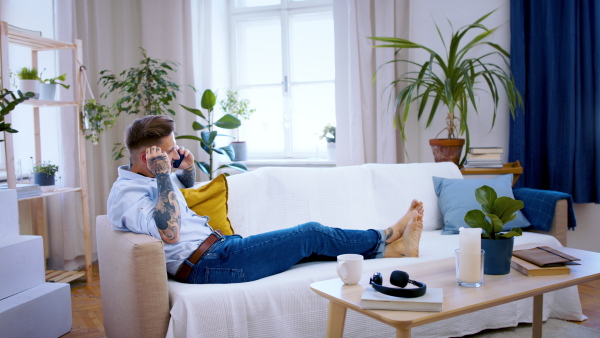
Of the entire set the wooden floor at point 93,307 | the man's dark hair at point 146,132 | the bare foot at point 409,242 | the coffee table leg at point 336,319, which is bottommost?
the wooden floor at point 93,307

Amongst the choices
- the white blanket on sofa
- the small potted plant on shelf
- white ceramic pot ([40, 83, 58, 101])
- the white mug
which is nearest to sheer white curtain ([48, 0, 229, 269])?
the small potted plant on shelf

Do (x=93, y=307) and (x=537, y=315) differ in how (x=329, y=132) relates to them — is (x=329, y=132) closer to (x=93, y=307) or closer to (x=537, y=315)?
(x=93, y=307)

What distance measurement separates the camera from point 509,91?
319 centimetres

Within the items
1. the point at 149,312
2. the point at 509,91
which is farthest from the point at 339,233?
the point at 509,91

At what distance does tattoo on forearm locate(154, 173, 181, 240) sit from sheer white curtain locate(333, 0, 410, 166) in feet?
7.29

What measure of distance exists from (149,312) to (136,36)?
10.2ft

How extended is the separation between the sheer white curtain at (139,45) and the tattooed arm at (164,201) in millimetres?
2242

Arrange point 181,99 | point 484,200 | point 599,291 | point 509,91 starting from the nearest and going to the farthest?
point 484,200 < point 599,291 < point 509,91 < point 181,99

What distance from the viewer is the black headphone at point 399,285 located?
52.8 inches

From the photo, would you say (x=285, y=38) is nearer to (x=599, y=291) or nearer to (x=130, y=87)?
(x=130, y=87)

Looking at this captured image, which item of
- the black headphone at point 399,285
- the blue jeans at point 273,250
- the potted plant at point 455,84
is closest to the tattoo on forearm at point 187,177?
the blue jeans at point 273,250

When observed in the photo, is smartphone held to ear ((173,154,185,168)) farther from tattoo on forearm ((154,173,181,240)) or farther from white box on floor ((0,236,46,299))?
white box on floor ((0,236,46,299))

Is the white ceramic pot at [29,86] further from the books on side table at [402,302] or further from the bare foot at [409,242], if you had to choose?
the books on side table at [402,302]

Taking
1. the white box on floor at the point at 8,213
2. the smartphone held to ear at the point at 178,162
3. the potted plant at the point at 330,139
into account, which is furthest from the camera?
the potted plant at the point at 330,139
